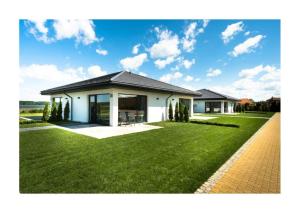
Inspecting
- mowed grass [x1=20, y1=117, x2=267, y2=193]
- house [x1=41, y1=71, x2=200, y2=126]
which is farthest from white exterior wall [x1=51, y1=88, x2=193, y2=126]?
mowed grass [x1=20, y1=117, x2=267, y2=193]

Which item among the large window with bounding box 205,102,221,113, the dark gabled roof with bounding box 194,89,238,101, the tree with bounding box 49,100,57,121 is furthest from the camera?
the large window with bounding box 205,102,221,113

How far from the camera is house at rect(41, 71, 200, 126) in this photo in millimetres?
10930

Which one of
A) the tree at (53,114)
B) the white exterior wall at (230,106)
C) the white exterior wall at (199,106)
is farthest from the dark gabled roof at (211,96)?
the tree at (53,114)

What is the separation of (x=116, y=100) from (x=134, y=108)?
420 centimetres

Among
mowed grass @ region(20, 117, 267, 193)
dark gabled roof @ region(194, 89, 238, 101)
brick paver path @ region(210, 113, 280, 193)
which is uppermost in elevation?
dark gabled roof @ region(194, 89, 238, 101)

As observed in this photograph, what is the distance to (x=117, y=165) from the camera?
14.3 feet

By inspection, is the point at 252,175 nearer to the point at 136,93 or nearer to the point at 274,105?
the point at 136,93

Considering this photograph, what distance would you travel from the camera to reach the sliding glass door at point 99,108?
11.6 meters

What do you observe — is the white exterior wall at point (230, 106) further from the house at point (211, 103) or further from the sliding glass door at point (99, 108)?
the sliding glass door at point (99, 108)

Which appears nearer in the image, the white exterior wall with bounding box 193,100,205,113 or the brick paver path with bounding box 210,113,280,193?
the brick paver path with bounding box 210,113,280,193

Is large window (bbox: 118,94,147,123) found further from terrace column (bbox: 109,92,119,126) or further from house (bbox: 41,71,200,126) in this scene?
terrace column (bbox: 109,92,119,126)

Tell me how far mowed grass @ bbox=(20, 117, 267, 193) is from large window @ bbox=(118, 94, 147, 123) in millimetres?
5645
